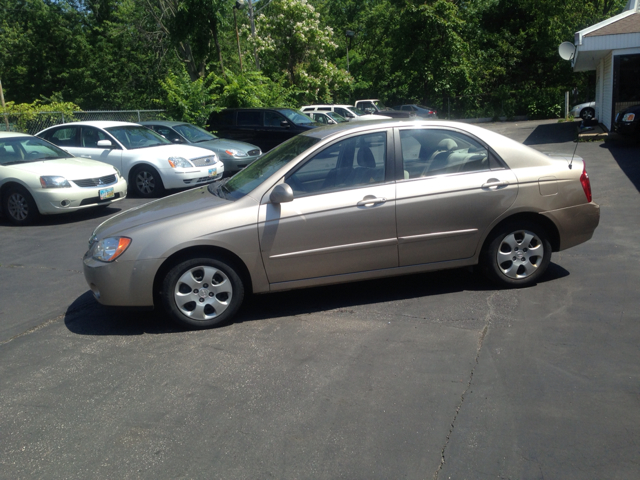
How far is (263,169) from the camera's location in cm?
570

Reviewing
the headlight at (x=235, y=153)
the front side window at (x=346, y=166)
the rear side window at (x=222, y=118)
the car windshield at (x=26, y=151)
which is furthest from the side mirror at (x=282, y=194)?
the rear side window at (x=222, y=118)

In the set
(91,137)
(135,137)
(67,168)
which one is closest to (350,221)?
(67,168)

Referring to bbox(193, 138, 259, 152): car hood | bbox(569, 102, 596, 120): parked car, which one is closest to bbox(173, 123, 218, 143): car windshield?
bbox(193, 138, 259, 152): car hood

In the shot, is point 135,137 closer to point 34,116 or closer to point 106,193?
point 106,193

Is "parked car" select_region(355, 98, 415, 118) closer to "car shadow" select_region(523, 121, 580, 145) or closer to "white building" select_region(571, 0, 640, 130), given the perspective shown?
"car shadow" select_region(523, 121, 580, 145)

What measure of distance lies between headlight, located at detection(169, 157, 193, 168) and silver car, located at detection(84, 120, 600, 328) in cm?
695

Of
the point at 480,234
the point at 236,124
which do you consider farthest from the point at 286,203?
the point at 236,124

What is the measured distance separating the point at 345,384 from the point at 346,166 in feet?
7.00

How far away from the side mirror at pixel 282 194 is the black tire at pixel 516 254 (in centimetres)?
192

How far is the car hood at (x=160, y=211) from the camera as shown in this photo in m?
5.21

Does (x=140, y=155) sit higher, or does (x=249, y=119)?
(x=249, y=119)

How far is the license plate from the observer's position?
34.0 ft

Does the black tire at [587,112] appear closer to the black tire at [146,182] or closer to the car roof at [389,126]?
the black tire at [146,182]

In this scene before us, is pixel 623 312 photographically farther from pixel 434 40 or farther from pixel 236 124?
pixel 434 40
